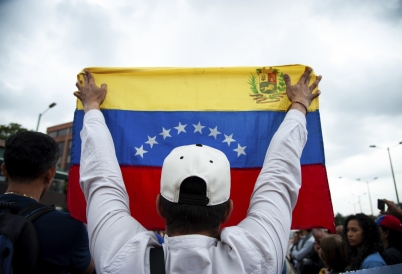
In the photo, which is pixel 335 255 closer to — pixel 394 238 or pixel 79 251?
pixel 394 238

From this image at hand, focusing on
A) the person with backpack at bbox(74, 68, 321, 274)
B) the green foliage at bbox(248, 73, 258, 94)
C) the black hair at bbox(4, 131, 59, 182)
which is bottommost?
the person with backpack at bbox(74, 68, 321, 274)

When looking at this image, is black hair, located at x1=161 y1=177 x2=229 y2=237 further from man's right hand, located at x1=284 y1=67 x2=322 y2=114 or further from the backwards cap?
the backwards cap

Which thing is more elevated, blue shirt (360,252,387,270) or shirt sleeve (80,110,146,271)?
shirt sleeve (80,110,146,271)

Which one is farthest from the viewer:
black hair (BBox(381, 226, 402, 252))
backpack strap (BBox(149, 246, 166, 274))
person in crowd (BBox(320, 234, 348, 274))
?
person in crowd (BBox(320, 234, 348, 274))

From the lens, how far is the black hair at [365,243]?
363 centimetres

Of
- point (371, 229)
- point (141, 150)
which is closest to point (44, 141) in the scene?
point (141, 150)

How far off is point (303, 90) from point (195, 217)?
145cm

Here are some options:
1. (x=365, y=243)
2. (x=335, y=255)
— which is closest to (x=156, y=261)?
(x=365, y=243)

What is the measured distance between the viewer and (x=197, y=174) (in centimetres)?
142

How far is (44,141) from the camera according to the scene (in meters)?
1.95

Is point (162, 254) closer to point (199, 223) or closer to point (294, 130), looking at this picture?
point (199, 223)

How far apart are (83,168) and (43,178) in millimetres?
456

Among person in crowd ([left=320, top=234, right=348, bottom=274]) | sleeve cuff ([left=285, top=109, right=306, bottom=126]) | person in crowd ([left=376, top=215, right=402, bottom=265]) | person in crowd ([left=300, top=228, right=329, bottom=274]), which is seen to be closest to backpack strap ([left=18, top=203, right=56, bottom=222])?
sleeve cuff ([left=285, top=109, right=306, bottom=126])

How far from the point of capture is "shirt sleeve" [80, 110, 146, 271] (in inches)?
52.9
